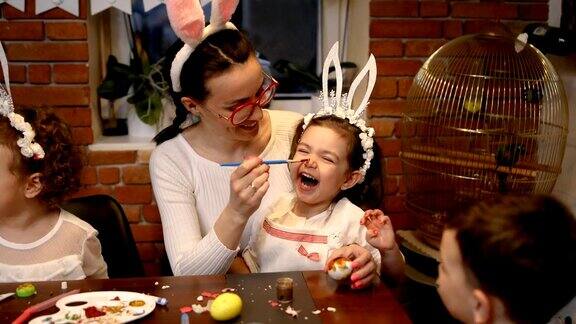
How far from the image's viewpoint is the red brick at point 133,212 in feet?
8.64

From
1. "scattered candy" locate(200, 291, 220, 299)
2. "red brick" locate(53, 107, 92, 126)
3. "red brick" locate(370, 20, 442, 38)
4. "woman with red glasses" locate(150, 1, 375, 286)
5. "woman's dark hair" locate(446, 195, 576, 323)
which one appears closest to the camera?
"woman's dark hair" locate(446, 195, 576, 323)

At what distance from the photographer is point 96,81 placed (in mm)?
2662

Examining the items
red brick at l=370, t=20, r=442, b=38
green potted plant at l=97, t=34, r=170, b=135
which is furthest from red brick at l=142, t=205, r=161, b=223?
red brick at l=370, t=20, r=442, b=38

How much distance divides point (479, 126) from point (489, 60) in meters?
0.26

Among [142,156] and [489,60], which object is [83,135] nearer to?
[142,156]

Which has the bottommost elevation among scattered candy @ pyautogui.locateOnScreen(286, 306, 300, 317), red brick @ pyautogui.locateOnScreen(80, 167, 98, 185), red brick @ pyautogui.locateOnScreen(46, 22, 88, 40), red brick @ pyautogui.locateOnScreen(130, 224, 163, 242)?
red brick @ pyautogui.locateOnScreen(130, 224, 163, 242)

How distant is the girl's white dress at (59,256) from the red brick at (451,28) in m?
1.65

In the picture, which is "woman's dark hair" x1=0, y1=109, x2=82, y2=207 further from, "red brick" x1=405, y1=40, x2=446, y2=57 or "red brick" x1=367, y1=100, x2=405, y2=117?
"red brick" x1=405, y1=40, x2=446, y2=57

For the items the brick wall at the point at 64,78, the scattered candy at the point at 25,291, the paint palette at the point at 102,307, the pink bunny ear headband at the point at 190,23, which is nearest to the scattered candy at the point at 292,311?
the paint palette at the point at 102,307

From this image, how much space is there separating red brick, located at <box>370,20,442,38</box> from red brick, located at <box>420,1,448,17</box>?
28 mm

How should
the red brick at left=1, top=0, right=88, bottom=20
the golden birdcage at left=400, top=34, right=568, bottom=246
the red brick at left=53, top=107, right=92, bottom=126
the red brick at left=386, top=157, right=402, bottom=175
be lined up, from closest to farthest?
the golden birdcage at left=400, top=34, right=568, bottom=246
the red brick at left=1, top=0, right=88, bottom=20
the red brick at left=53, top=107, right=92, bottom=126
the red brick at left=386, top=157, right=402, bottom=175

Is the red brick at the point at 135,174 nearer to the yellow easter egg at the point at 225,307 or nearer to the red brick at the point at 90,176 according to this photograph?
the red brick at the point at 90,176

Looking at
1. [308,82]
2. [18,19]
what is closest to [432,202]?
[308,82]

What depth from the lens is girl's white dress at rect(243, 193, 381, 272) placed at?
161 centimetres
